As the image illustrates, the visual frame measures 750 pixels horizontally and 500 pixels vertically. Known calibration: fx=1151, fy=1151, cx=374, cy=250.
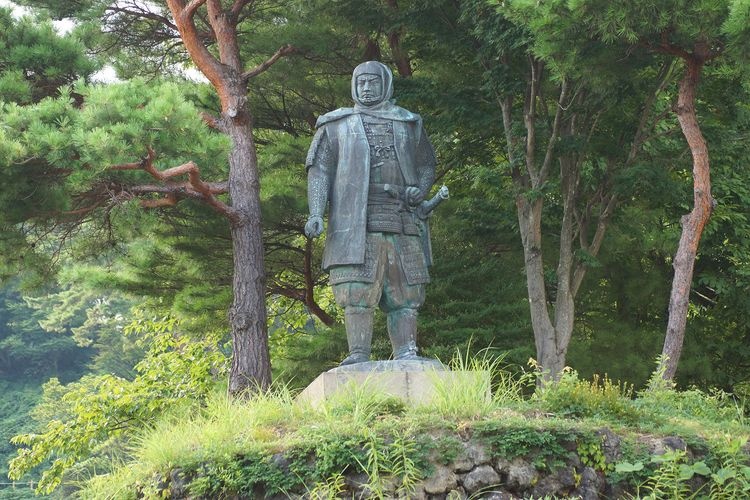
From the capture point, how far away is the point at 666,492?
7148 mm

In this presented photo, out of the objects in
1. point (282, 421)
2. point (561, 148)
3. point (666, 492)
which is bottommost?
point (666, 492)

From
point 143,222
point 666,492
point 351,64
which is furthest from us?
point 351,64

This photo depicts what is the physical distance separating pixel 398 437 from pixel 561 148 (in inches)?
266

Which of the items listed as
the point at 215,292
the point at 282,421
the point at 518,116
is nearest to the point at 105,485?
the point at 282,421

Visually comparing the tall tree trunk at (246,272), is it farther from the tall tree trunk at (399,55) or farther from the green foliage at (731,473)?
the green foliage at (731,473)

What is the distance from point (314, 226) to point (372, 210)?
0.49m

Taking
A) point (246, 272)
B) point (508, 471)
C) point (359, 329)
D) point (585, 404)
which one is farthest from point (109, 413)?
point (508, 471)

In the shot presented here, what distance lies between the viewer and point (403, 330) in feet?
30.3

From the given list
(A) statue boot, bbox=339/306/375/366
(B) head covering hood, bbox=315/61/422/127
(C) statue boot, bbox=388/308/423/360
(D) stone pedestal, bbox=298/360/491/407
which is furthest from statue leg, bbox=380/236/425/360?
(B) head covering hood, bbox=315/61/422/127

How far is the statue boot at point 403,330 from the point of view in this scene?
30.2 ft

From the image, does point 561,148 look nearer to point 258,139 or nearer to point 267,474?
point 258,139

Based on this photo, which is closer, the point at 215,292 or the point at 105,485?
the point at 105,485

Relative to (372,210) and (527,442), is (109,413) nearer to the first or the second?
(372,210)

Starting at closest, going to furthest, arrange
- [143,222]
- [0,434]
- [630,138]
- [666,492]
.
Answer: [666,492]
[143,222]
[630,138]
[0,434]
